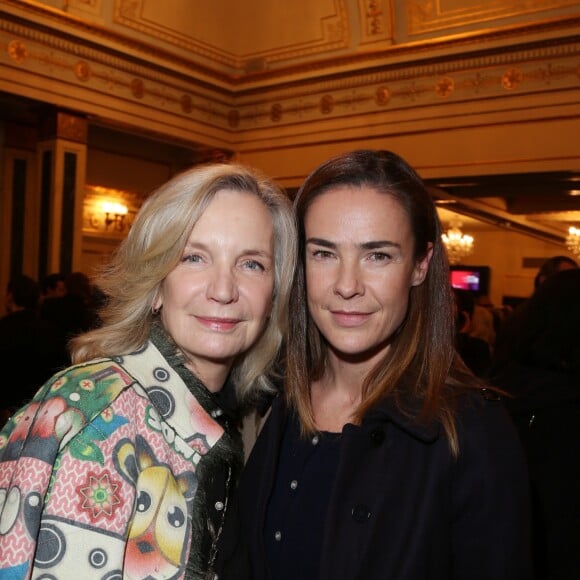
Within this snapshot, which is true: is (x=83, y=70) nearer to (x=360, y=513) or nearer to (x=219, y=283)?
(x=219, y=283)

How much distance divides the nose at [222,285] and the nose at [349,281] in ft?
0.88

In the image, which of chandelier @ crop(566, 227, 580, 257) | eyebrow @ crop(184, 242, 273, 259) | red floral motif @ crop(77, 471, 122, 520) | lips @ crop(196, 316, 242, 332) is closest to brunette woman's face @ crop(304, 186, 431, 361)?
eyebrow @ crop(184, 242, 273, 259)

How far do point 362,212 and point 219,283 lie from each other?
1.34 ft

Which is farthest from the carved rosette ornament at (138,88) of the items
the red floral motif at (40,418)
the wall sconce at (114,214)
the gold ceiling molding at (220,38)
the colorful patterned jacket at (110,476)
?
the red floral motif at (40,418)

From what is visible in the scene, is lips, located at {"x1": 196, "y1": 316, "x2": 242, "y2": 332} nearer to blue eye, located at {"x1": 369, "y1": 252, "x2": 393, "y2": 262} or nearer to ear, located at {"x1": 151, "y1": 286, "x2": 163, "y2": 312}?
ear, located at {"x1": 151, "y1": 286, "x2": 163, "y2": 312}

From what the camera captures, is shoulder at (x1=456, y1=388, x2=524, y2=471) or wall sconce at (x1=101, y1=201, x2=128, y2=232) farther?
wall sconce at (x1=101, y1=201, x2=128, y2=232)

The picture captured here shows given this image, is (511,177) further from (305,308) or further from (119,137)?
(305,308)

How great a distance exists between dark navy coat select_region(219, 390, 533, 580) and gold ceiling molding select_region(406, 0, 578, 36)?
6986mm

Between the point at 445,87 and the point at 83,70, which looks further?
the point at 445,87

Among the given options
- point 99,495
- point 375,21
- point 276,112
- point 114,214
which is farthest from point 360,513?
point 114,214

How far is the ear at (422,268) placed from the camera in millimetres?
1809

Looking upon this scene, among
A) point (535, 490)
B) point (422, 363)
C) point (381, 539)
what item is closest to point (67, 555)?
point (381, 539)

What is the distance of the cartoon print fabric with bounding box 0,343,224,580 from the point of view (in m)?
1.33

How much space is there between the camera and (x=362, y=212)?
5.62 feet
